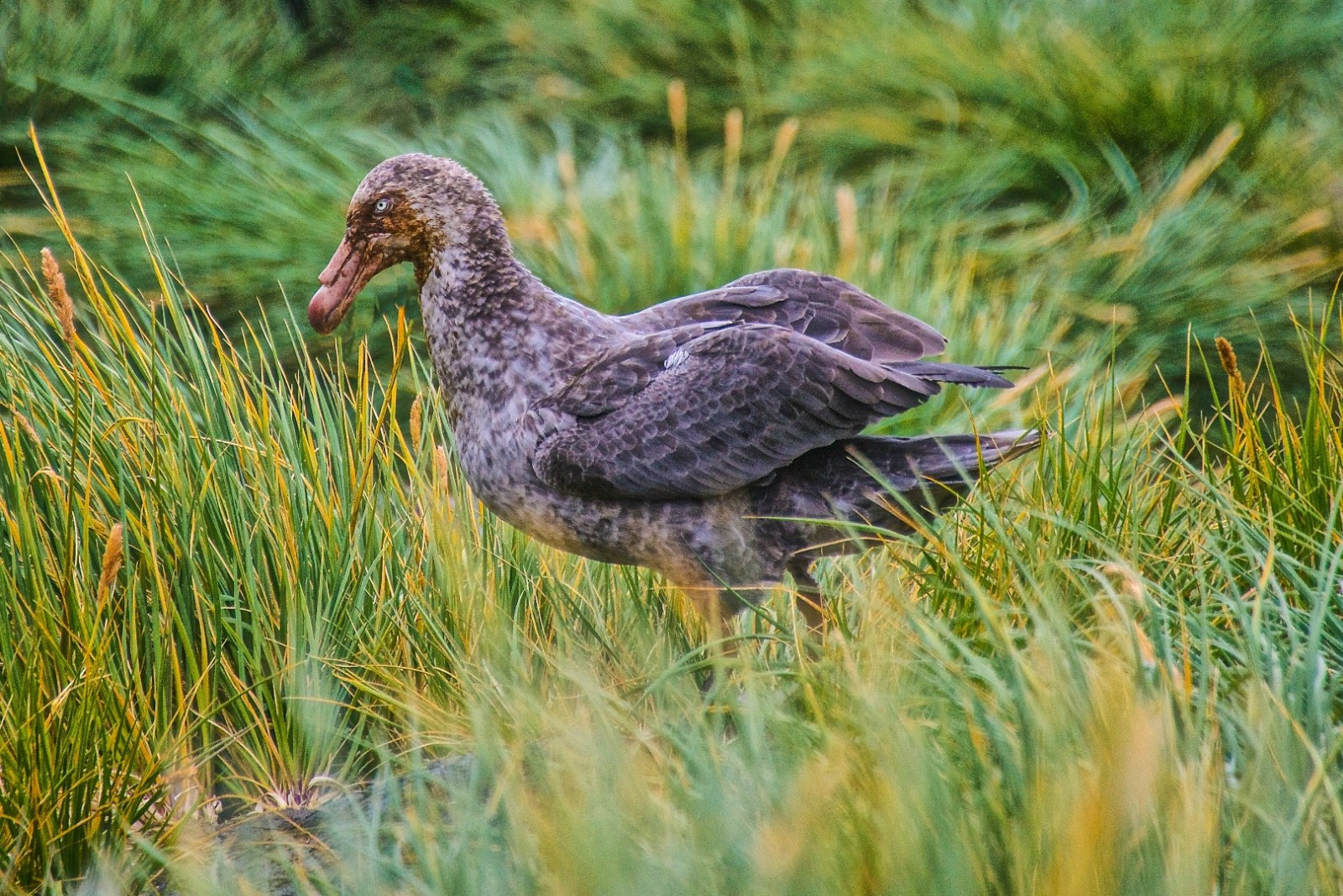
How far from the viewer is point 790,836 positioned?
1.78 m

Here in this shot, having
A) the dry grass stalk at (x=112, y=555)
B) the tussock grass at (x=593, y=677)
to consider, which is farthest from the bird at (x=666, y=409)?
the dry grass stalk at (x=112, y=555)

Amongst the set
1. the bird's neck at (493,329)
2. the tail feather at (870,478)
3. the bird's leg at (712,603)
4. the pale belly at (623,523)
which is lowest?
the bird's leg at (712,603)

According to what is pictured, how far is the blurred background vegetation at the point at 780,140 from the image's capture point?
18.9 ft

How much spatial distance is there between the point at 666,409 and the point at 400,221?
2.15ft

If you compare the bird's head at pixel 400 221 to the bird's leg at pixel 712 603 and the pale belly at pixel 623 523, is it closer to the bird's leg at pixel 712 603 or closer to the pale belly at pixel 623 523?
the pale belly at pixel 623 523

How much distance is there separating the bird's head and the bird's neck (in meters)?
0.03

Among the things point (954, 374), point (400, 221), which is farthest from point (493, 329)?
point (954, 374)

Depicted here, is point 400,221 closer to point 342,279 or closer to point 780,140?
point 342,279

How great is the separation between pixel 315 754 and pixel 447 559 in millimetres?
512

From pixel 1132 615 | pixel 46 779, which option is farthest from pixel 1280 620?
pixel 46 779

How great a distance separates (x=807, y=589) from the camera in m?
3.18

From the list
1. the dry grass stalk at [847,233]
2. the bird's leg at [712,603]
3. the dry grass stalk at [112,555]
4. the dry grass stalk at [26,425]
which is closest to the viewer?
the dry grass stalk at [112,555]

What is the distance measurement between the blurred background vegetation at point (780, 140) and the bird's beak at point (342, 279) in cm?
215

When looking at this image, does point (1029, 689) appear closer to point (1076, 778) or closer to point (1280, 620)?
point (1076, 778)
